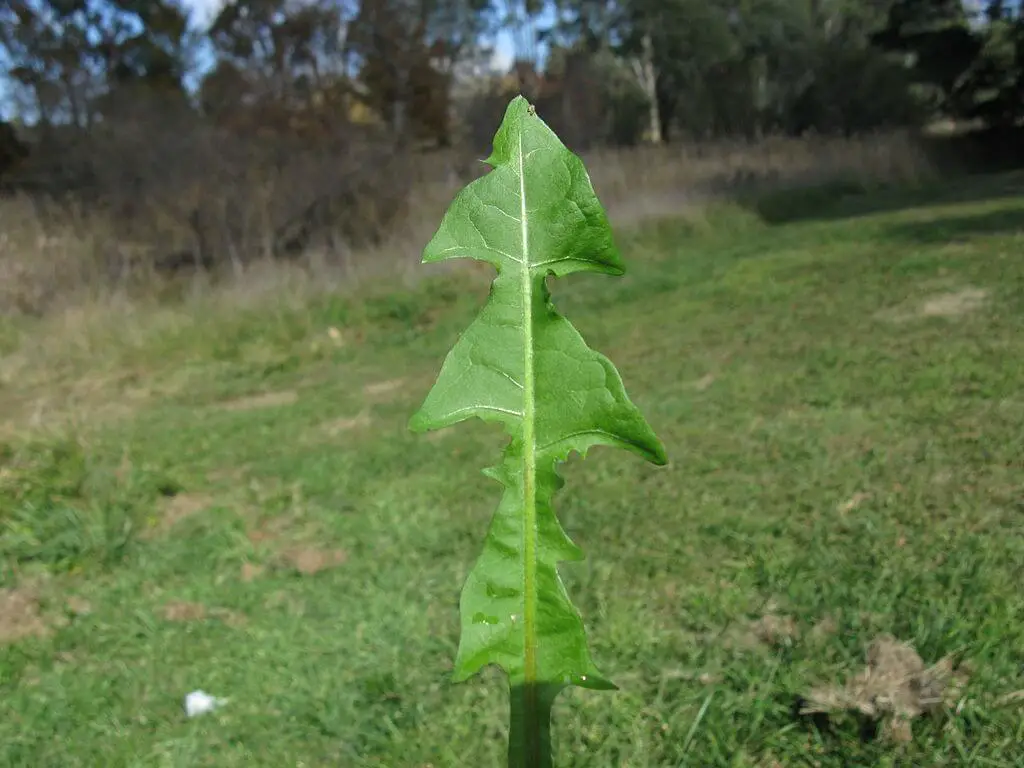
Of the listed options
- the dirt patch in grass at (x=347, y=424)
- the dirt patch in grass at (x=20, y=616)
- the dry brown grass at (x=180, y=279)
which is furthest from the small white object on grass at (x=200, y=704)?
the dry brown grass at (x=180, y=279)

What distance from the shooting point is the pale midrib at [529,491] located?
2.19 feet

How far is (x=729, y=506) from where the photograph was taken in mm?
3434

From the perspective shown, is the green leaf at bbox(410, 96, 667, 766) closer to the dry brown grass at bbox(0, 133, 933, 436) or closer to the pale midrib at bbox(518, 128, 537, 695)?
the pale midrib at bbox(518, 128, 537, 695)

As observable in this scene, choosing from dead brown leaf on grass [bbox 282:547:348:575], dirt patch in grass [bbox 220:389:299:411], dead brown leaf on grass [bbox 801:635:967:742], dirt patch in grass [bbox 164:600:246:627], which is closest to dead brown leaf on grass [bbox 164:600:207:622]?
dirt patch in grass [bbox 164:600:246:627]

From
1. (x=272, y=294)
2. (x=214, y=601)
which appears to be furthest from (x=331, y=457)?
(x=272, y=294)

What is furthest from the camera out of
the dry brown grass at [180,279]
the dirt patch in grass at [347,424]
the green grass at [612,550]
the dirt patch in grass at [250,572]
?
the dry brown grass at [180,279]

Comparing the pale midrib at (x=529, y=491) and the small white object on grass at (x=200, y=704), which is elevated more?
the pale midrib at (x=529, y=491)

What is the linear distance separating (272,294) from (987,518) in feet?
23.1

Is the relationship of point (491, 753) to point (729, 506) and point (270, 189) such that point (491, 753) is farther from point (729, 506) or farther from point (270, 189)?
point (270, 189)

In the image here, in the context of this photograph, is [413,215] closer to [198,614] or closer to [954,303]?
[954,303]

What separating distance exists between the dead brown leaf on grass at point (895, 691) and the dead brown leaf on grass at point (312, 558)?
6.86 ft

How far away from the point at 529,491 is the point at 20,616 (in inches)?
137

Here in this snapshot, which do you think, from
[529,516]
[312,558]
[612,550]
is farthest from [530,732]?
[312,558]

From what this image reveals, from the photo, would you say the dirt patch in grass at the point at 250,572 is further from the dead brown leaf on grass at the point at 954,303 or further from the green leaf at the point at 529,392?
the dead brown leaf on grass at the point at 954,303
